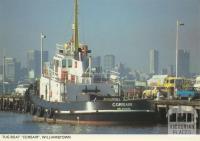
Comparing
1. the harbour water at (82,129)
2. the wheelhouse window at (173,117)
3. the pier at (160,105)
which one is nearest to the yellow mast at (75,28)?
the harbour water at (82,129)

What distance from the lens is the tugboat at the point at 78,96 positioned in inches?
582

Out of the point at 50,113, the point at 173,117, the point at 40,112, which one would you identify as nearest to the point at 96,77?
the point at 50,113

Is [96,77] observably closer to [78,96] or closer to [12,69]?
[78,96]

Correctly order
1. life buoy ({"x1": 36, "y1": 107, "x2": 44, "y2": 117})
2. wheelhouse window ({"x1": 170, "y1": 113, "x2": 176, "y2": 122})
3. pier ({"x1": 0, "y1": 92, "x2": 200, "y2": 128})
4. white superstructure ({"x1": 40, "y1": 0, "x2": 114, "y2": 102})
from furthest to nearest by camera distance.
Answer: life buoy ({"x1": 36, "y1": 107, "x2": 44, "y2": 117}) < white superstructure ({"x1": 40, "y1": 0, "x2": 114, "y2": 102}) < pier ({"x1": 0, "y1": 92, "x2": 200, "y2": 128}) < wheelhouse window ({"x1": 170, "y1": 113, "x2": 176, "y2": 122})

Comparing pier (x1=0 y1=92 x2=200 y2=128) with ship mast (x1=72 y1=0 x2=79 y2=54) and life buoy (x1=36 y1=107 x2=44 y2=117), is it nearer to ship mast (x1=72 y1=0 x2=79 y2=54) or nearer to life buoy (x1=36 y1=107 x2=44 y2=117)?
ship mast (x1=72 y1=0 x2=79 y2=54)

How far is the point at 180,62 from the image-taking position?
35.4ft

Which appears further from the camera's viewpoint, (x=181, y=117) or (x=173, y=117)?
(x=173, y=117)

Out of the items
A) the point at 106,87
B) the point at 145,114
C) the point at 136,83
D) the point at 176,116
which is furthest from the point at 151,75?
the point at 106,87

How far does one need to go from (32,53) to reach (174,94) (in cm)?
677

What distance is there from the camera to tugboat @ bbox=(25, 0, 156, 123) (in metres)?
14.8

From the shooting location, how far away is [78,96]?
53.2 ft

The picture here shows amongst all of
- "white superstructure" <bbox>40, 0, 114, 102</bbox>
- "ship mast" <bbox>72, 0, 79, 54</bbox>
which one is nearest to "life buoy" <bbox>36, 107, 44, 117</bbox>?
"white superstructure" <bbox>40, 0, 114, 102</bbox>

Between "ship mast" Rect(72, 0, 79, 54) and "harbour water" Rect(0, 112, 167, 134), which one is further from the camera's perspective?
"ship mast" Rect(72, 0, 79, 54)

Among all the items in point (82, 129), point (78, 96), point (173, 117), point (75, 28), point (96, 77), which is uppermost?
point (75, 28)
